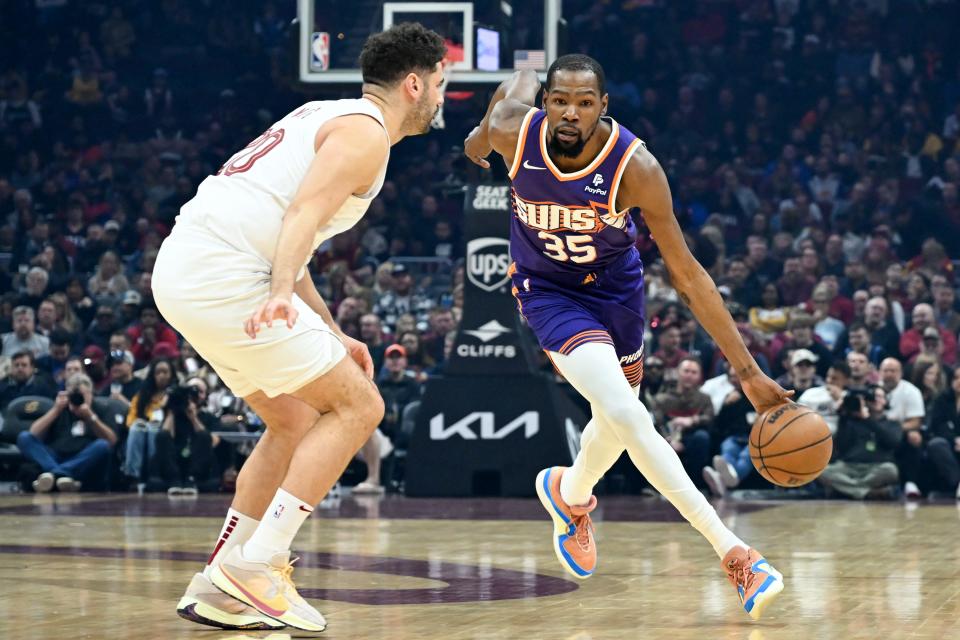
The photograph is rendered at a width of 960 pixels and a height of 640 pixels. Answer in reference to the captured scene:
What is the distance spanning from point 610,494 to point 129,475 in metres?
3.97

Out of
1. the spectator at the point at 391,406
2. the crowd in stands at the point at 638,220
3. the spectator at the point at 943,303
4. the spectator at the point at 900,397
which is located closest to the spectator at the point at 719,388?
the crowd in stands at the point at 638,220

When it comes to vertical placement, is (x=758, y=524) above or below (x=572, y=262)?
below

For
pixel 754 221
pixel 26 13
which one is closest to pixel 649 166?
pixel 754 221

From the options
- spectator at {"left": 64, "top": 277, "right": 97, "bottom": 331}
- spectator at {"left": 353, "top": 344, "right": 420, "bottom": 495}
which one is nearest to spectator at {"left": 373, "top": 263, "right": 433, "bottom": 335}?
spectator at {"left": 353, "top": 344, "right": 420, "bottom": 495}

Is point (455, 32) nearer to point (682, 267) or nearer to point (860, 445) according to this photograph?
point (860, 445)

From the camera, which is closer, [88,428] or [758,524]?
[758,524]

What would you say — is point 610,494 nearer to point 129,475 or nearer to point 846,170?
point 129,475

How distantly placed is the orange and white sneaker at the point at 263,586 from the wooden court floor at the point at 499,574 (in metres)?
0.06

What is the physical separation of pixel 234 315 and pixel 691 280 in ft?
5.54

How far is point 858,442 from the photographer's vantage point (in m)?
11.6

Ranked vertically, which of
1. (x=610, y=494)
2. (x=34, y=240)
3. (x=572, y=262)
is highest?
(x=572, y=262)

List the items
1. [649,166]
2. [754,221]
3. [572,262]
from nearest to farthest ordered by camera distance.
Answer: [649,166]
[572,262]
[754,221]

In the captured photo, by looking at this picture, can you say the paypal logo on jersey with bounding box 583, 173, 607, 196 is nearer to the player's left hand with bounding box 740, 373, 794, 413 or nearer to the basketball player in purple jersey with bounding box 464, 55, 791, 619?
the basketball player in purple jersey with bounding box 464, 55, 791, 619

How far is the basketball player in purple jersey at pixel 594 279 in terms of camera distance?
536 cm
